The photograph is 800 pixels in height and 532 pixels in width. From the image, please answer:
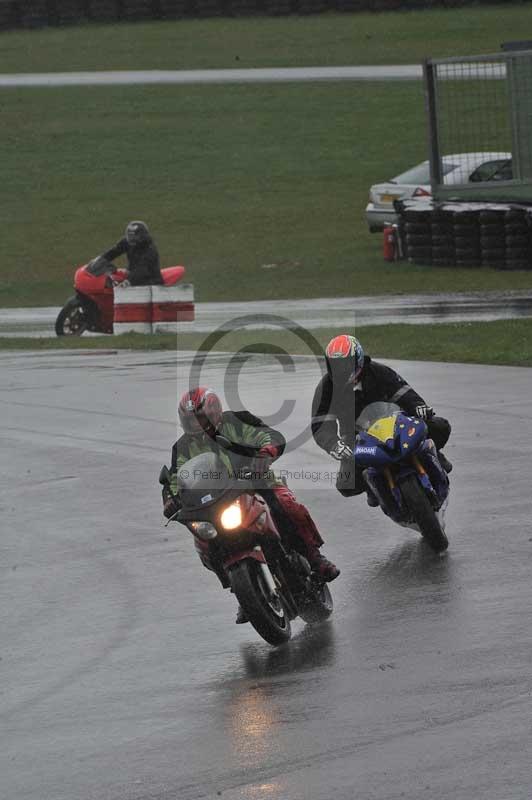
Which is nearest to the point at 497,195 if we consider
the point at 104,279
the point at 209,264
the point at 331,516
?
the point at 209,264

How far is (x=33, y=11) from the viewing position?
57656 millimetres

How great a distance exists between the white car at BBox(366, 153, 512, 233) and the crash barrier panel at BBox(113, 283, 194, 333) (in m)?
8.69

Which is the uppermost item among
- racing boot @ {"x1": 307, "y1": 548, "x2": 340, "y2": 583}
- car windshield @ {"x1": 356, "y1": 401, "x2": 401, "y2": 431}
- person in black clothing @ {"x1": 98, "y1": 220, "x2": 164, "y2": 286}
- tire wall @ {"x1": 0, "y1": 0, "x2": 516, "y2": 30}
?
tire wall @ {"x1": 0, "y1": 0, "x2": 516, "y2": 30}

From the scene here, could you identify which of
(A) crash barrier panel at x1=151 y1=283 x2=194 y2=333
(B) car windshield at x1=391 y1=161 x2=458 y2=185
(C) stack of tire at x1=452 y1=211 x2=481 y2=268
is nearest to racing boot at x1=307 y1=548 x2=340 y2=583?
(A) crash barrier panel at x1=151 y1=283 x2=194 y2=333

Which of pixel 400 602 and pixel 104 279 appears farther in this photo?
pixel 104 279

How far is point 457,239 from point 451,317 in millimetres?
5642

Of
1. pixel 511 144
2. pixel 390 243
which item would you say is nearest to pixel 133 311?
pixel 390 243

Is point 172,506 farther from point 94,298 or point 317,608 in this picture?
point 94,298

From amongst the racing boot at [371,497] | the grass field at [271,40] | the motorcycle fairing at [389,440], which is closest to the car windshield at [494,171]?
the racing boot at [371,497]

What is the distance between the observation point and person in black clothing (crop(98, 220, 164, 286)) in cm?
2092

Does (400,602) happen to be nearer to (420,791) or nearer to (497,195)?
(420,791)

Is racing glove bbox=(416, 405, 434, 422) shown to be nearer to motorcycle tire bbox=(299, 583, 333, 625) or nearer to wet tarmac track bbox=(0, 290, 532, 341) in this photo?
motorcycle tire bbox=(299, 583, 333, 625)

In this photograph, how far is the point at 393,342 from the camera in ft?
61.6

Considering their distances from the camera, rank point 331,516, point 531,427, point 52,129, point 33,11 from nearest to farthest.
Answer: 1. point 331,516
2. point 531,427
3. point 52,129
4. point 33,11
